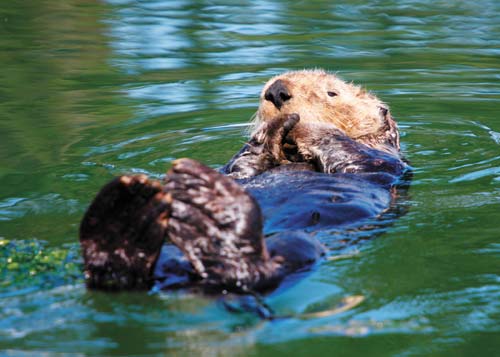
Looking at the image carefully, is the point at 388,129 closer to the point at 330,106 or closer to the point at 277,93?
the point at 330,106

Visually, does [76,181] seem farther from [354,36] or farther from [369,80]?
[354,36]

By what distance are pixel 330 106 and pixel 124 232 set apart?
8.77 ft

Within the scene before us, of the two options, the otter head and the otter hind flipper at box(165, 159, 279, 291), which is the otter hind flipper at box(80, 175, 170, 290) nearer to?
the otter hind flipper at box(165, 159, 279, 291)

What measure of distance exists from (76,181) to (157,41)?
206 inches

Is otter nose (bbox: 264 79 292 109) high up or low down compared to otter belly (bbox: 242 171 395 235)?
up

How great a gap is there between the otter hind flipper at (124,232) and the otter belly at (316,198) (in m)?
0.94

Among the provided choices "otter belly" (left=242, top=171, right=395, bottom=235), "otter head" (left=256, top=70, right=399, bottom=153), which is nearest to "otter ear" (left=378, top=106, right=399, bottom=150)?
"otter head" (left=256, top=70, right=399, bottom=153)

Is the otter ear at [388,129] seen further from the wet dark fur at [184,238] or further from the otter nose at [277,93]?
the wet dark fur at [184,238]

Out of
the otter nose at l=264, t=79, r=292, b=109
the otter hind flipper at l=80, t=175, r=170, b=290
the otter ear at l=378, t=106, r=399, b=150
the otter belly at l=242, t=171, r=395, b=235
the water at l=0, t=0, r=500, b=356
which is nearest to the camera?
the water at l=0, t=0, r=500, b=356

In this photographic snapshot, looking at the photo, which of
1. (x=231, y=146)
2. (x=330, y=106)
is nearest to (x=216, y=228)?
(x=330, y=106)

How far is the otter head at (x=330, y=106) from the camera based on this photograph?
487 cm

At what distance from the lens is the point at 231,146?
620 cm

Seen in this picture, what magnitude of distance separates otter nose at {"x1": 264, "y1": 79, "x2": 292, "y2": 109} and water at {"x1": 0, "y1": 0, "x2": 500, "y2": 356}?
957 millimetres

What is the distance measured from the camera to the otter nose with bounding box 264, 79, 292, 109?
15.7 feet
